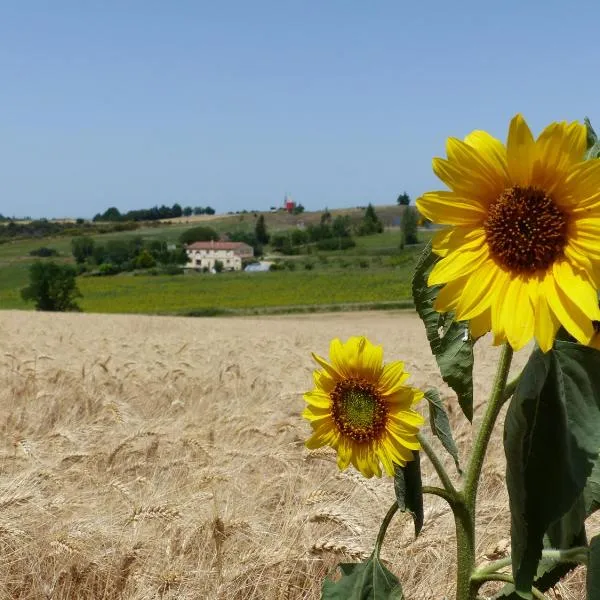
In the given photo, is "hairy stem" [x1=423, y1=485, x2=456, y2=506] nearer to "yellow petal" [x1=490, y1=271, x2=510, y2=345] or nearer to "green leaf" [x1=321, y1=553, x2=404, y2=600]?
"green leaf" [x1=321, y1=553, x2=404, y2=600]

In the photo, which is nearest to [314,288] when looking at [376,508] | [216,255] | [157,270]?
[157,270]

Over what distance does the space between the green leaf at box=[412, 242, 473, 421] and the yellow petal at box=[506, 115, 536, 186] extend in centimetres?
31

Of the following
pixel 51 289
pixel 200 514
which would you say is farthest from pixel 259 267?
pixel 200 514

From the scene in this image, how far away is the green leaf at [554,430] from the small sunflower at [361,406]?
39 cm

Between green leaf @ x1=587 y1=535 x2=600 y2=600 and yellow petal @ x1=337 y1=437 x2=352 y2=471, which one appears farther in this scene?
yellow petal @ x1=337 y1=437 x2=352 y2=471

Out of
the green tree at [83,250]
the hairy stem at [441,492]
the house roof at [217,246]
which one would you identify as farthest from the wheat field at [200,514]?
the house roof at [217,246]

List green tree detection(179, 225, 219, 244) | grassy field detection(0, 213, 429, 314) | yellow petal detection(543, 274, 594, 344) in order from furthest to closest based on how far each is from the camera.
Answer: green tree detection(179, 225, 219, 244)
grassy field detection(0, 213, 429, 314)
yellow petal detection(543, 274, 594, 344)

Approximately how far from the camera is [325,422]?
61.1 inches

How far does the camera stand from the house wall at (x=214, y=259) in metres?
98.8

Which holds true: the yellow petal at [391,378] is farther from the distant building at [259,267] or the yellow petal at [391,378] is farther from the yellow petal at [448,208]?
the distant building at [259,267]

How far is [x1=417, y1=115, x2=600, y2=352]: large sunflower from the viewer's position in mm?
961

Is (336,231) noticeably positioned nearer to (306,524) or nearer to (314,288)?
(314,288)

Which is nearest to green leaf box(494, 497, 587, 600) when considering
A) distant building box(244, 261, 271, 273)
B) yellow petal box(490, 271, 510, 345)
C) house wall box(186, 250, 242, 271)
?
yellow petal box(490, 271, 510, 345)

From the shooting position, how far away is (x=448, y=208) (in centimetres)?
107
